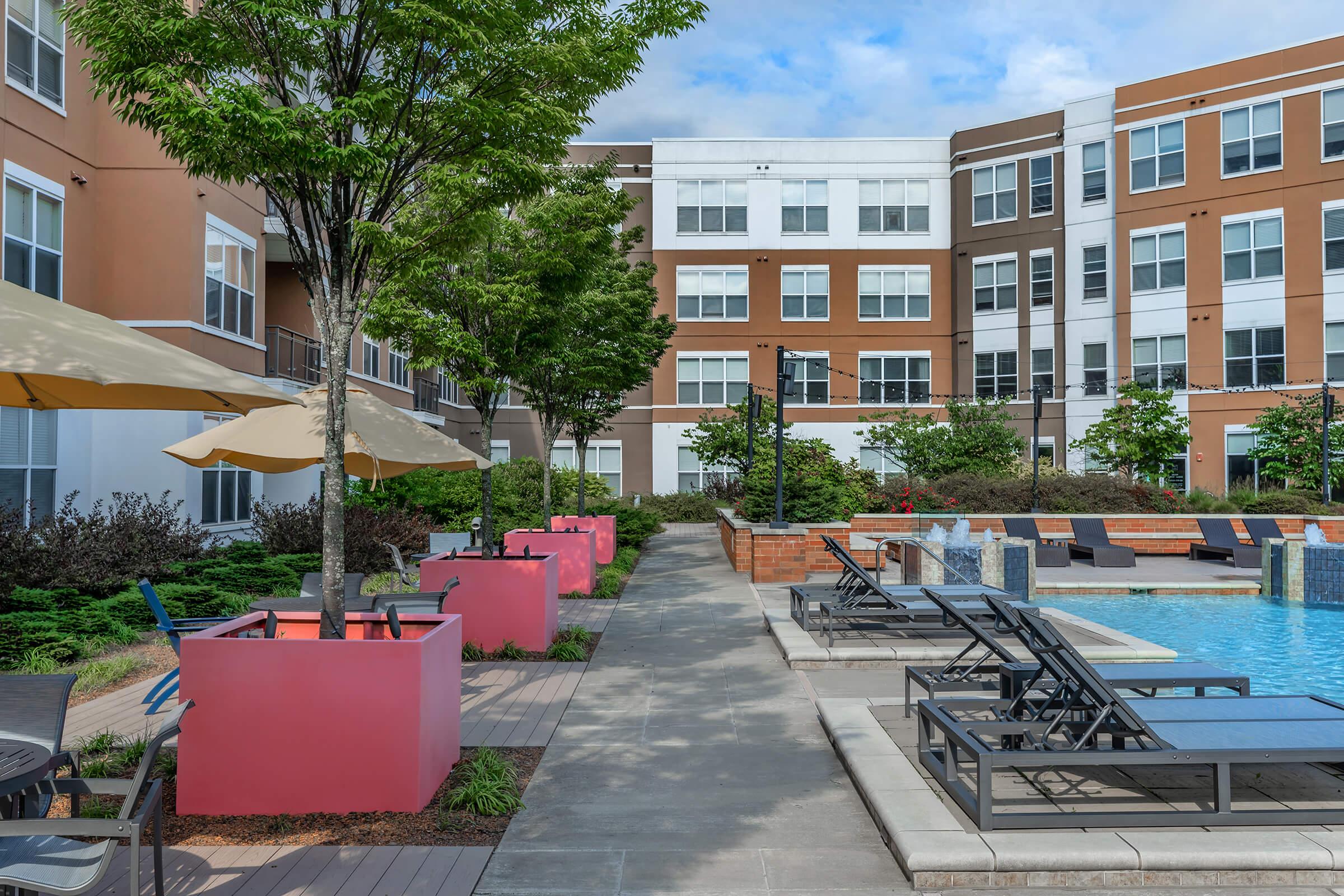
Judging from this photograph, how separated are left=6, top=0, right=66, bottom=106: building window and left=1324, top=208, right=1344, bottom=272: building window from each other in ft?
104

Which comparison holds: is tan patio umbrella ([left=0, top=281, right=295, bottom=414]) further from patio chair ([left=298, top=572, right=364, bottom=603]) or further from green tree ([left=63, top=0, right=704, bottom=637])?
patio chair ([left=298, top=572, right=364, bottom=603])

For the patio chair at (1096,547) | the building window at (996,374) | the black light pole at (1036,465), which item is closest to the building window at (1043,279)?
the building window at (996,374)

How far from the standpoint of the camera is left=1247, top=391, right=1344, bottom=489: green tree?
24.7 meters

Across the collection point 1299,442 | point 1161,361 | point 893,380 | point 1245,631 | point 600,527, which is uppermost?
point 1161,361

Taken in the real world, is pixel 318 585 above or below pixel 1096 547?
above

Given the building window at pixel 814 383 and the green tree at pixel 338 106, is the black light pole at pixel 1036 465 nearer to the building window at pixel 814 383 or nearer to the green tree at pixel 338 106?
the building window at pixel 814 383

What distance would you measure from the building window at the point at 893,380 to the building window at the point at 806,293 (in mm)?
2655

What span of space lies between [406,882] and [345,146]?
4270mm

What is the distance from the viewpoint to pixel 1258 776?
17.3 feet

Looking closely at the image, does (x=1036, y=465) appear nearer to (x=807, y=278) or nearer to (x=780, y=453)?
(x=780, y=453)

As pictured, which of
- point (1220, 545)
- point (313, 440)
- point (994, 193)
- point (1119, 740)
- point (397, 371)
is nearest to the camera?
point (1119, 740)

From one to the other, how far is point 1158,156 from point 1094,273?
13.6 feet

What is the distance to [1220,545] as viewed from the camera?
19.2m

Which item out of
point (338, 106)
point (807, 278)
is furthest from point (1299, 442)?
point (338, 106)
